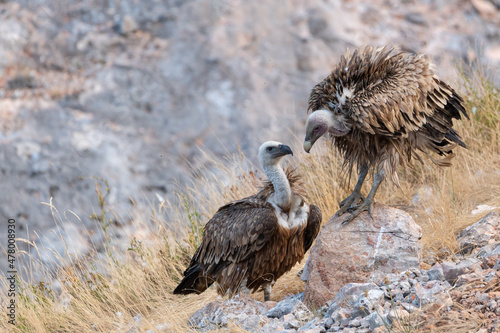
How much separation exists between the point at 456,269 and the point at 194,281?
216 centimetres

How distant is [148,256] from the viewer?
5734mm

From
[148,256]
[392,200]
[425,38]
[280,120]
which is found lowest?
[148,256]

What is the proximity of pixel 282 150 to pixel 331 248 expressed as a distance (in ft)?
2.69

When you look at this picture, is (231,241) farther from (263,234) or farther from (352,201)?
(352,201)

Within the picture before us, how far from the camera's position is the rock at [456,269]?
11.2 feet

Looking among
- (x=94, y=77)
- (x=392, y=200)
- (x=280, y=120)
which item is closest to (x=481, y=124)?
(x=392, y=200)

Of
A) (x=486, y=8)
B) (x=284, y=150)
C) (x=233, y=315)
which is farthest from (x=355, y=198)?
(x=486, y=8)

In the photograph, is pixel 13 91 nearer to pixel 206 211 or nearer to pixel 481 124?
pixel 206 211

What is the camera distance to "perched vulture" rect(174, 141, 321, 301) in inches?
168

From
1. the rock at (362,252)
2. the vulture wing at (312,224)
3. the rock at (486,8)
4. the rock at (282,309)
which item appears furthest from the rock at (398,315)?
the rock at (486,8)

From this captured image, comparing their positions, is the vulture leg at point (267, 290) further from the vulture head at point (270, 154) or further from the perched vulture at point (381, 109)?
the vulture head at point (270, 154)

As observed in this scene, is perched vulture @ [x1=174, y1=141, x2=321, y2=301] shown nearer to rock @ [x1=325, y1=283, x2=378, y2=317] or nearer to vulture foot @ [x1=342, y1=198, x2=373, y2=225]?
vulture foot @ [x1=342, y1=198, x2=373, y2=225]

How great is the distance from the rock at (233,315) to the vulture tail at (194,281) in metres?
0.62

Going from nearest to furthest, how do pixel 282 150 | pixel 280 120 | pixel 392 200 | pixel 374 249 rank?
pixel 374 249 → pixel 282 150 → pixel 392 200 → pixel 280 120
